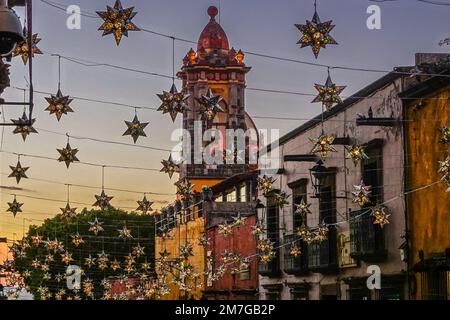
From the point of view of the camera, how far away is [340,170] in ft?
79.4

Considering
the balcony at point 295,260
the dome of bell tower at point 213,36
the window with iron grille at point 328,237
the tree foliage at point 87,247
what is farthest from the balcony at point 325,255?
the tree foliage at point 87,247

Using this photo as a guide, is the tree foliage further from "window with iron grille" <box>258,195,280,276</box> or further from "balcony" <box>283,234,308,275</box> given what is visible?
"balcony" <box>283,234,308,275</box>

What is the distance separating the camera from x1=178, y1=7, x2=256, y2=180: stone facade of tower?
48.7 meters

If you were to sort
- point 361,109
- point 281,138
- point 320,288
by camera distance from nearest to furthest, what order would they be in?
point 361,109
point 320,288
point 281,138

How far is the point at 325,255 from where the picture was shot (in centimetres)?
2483

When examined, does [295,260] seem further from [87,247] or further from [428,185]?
[87,247]

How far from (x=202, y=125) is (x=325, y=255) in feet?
91.6

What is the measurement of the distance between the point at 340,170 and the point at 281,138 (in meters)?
5.30

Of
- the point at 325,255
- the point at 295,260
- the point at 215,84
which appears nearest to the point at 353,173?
the point at 325,255

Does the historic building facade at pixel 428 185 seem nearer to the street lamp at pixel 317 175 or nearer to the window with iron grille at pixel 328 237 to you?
the window with iron grille at pixel 328 237

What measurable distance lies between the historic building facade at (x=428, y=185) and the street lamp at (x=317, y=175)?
4326mm

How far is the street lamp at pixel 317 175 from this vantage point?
81.6 ft
